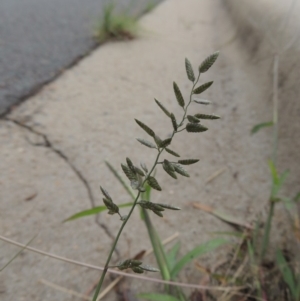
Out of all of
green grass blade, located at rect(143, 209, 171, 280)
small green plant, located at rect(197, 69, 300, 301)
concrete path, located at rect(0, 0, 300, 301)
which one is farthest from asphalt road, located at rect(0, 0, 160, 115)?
small green plant, located at rect(197, 69, 300, 301)

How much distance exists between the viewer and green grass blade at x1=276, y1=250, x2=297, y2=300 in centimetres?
75

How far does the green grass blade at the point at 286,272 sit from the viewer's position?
75 cm

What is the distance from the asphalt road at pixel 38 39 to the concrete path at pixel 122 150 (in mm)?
51

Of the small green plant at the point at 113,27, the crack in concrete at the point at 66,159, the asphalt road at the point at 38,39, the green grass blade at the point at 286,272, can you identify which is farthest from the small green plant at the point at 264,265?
the small green plant at the point at 113,27

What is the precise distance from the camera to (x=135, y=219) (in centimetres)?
90

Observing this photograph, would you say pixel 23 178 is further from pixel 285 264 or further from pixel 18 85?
pixel 285 264

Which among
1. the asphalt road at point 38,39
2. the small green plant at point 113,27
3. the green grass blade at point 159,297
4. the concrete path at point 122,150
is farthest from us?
the small green plant at point 113,27

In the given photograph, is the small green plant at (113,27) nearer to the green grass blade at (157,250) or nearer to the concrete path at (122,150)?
the concrete path at (122,150)

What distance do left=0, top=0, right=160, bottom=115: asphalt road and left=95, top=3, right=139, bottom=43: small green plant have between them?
2.1 inches

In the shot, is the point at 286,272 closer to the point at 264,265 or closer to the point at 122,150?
the point at 264,265

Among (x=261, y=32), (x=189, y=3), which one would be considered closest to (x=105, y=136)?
(x=261, y=32)

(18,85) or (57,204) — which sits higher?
(18,85)

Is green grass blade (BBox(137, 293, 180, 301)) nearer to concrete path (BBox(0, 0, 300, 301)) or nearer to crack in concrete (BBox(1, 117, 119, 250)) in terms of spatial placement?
concrete path (BBox(0, 0, 300, 301))

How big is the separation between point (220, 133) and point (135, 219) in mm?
451
